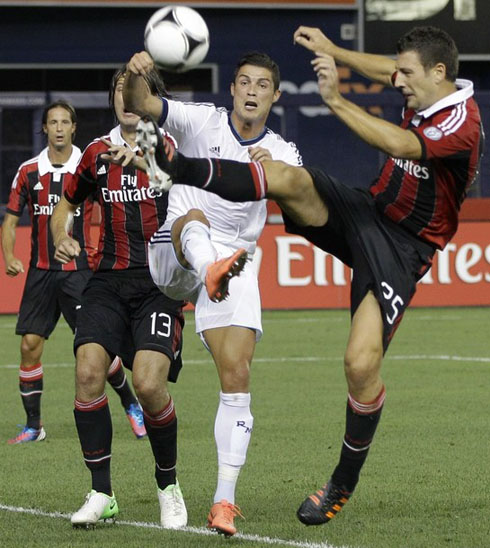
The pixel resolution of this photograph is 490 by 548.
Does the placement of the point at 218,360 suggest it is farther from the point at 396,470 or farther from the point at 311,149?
the point at 311,149

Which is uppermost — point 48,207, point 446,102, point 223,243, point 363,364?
point 446,102

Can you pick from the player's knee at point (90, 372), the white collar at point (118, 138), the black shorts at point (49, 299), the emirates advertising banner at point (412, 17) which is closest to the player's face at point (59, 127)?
the black shorts at point (49, 299)

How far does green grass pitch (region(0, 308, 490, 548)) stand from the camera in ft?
20.6

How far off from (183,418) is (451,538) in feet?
13.4

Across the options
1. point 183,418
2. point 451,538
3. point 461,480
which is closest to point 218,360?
point 451,538

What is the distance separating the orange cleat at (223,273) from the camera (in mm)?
6047

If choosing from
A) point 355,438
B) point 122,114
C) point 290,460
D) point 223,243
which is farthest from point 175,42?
point 290,460

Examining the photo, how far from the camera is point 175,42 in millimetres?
7102

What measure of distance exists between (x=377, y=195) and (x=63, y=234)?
1.54 metres

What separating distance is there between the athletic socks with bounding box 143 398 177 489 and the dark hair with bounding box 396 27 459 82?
1965mm

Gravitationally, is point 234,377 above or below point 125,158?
below

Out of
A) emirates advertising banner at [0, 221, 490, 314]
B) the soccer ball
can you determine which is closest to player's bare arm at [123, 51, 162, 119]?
the soccer ball

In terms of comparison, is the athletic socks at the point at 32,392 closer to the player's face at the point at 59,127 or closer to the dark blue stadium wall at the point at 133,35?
the player's face at the point at 59,127

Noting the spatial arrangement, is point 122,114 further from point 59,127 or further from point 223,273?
point 59,127
